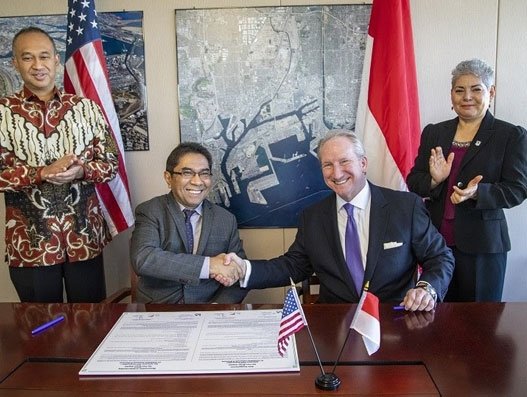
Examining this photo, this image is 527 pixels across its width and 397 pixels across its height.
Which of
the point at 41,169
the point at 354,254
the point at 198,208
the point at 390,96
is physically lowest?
the point at 354,254

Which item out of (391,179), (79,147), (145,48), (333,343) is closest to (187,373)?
(333,343)

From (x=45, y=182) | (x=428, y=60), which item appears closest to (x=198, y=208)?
(x=45, y=182)

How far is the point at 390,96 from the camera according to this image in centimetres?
277

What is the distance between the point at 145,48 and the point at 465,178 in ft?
6.45

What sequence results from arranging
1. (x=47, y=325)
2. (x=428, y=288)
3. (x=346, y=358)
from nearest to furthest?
1. (x=346, y=358)
2. (x=47, y=325)
3. (x=428, y=288)

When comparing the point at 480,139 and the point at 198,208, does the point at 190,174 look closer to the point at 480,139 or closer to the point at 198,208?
the point at 198,208

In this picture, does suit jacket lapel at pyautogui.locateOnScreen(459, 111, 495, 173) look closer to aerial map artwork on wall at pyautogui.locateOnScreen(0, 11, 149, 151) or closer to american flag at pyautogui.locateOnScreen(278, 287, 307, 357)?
american flag at pyautogui.locateOnScreen(278, 287, 307, 357)

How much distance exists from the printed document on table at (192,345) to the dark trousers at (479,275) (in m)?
1.15

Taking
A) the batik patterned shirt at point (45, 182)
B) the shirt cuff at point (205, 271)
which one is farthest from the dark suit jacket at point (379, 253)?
the batik patterned shirt at point (45, 182)

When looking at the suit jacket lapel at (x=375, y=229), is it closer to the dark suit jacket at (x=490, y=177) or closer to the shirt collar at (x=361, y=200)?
the shirt collar at (x=361, y=200)

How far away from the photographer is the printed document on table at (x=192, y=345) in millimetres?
1290

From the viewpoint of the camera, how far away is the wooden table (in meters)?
1.19

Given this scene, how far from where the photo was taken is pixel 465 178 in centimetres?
234

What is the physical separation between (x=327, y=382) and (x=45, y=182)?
5.36 ft
